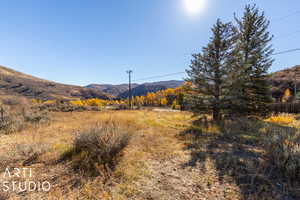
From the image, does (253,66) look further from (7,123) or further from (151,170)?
(7,123)

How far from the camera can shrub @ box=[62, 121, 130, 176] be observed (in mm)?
2891

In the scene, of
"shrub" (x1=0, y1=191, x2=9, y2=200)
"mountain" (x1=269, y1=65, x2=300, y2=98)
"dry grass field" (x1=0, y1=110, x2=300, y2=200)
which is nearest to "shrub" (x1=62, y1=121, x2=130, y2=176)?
"dry grass field" (x1=0, y1=110, x2=300, y2=200)

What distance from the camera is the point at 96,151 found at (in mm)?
3275

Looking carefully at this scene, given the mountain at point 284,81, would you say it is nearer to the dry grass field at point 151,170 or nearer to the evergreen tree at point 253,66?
the evergreen tree at point 253,66

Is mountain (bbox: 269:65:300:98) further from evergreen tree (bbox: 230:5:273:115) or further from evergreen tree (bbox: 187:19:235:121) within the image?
evergreen tree (bbox: 187:19:235:121)

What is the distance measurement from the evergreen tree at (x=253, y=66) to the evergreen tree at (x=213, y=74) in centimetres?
59

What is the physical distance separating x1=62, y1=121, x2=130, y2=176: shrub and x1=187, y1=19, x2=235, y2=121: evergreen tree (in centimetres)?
672

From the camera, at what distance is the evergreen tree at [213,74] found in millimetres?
8162

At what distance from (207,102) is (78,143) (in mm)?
7807

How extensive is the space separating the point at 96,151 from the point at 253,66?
43.8ft

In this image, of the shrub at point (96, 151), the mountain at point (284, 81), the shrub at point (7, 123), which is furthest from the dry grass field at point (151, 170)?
the mountain at point (284, 81)

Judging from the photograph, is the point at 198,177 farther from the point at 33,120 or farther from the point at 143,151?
the point at 33,120

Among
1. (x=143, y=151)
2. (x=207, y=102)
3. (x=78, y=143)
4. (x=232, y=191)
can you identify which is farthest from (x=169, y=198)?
(x=207, y=102)

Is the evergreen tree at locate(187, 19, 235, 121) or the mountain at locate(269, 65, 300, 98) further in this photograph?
the mountain at locate(269, 65, 300, 98)
